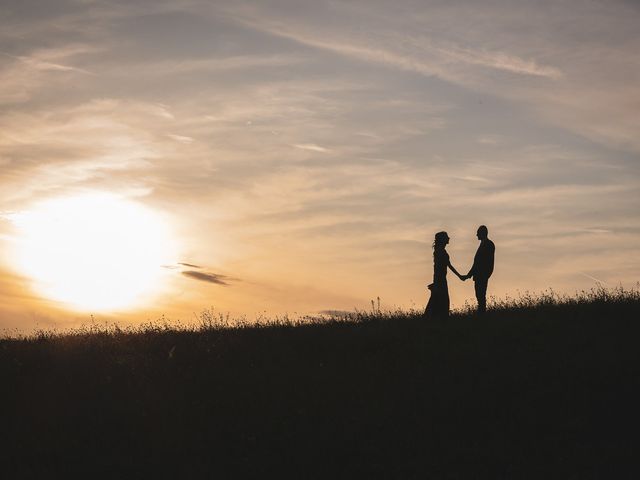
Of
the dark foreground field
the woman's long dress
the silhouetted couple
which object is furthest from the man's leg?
the dark foreground field

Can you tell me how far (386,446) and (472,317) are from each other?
820 centimetres

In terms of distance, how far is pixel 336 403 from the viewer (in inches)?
489

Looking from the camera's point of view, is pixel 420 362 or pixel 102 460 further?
pixel 420 362

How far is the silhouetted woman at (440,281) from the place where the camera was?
18.9 m

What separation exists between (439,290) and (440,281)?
254 millimetres

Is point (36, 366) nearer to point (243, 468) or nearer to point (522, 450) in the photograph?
point (243, 468)

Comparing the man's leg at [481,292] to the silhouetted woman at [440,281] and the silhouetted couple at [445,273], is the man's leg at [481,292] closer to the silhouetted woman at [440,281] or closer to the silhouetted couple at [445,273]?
the silhouetted couple at [445,273]

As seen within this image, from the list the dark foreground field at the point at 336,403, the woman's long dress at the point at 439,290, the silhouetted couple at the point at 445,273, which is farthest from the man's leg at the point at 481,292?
the dark foreground field at the point at 336,403

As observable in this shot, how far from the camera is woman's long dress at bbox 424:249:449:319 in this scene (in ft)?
62.0

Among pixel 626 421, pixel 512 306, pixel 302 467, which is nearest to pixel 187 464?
pixel 302 467

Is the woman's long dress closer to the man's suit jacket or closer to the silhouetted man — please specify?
the silhouetted man

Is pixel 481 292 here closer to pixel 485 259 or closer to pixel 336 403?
pixel 485 259

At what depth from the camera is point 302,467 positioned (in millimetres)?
10430

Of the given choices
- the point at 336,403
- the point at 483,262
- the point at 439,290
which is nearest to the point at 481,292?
the point at 483,262
